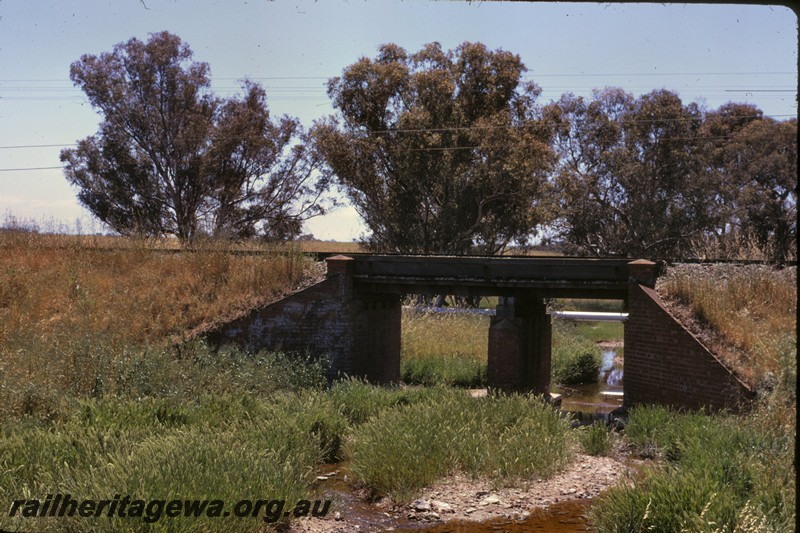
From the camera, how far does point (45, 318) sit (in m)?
15.7

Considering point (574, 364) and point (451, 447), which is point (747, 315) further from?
point (574, 364)

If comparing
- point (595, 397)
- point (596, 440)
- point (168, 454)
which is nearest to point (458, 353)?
point (595, 397)

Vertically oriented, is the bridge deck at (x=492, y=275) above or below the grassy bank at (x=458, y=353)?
above

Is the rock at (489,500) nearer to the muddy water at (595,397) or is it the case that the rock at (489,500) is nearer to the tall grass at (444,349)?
the muddy water at (595,397)

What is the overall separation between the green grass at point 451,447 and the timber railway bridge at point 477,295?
119 inches

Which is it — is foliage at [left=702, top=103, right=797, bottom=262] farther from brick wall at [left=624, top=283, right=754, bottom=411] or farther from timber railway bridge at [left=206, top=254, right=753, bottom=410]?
brick wall at [left=624, top=283, right=754, bottom=411]

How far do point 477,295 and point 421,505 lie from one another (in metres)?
7.51

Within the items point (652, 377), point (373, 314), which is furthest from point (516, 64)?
point (652, 377)

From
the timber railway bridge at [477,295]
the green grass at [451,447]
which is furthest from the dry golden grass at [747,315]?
the green grass at [451,447]

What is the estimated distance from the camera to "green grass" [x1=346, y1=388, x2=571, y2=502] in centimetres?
881

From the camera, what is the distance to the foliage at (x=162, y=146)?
33344 mm

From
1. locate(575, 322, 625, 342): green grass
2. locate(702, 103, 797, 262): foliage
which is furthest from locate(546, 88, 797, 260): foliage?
locate(575, 322, 625, 342): green grass

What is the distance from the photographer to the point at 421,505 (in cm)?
834

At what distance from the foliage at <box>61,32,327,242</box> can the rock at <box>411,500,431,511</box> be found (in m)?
25.9
